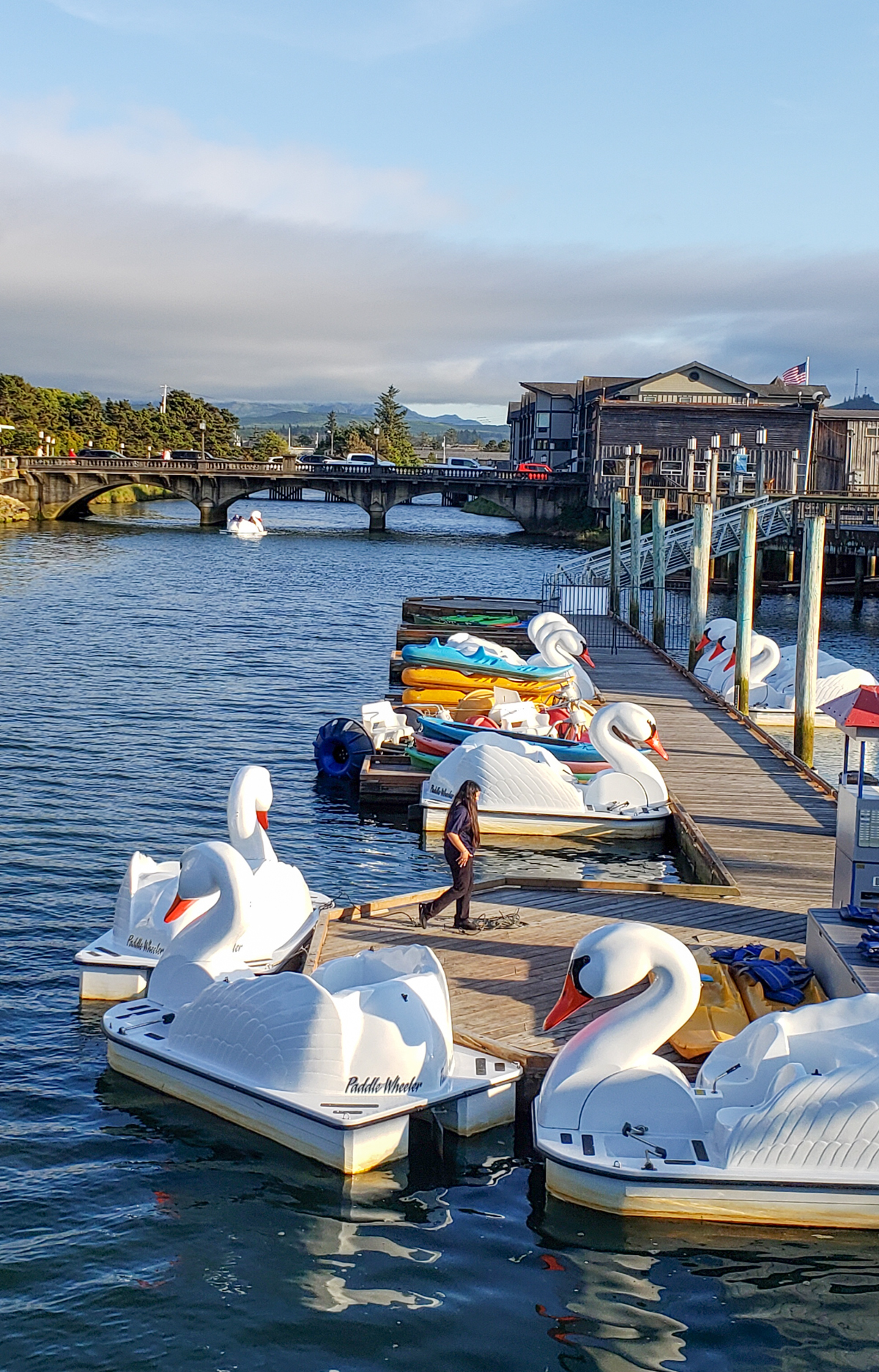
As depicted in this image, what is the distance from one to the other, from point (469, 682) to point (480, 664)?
18.6 inches

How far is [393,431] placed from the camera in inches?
6895

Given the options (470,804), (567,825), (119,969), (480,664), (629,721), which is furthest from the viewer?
(480,664)

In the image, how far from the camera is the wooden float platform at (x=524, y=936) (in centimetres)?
1102

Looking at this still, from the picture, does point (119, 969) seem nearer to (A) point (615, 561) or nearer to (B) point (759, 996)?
(B) point (759, 996)

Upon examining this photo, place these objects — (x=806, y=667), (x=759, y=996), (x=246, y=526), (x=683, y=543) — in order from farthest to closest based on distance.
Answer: (x=246, y=526)
(x=683, y=543)
(x=806, y=667)
(x=759, y=996)

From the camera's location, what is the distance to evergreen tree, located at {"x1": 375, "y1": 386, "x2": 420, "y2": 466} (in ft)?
550

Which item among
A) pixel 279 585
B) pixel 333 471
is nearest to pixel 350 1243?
pixel 279 585

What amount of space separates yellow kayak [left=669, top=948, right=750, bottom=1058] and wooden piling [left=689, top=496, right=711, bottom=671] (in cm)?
2198

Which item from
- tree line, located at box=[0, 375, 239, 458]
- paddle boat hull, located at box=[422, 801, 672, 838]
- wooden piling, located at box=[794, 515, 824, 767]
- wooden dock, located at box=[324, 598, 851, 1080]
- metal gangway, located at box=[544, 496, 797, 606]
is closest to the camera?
wooden dock, located at box=[324, 598, 851, 1080]

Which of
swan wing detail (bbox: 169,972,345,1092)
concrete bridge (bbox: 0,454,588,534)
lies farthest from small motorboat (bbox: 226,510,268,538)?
swan wing detail (bbox: 169,972,345,1092)

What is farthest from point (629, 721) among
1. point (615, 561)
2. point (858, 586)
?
point (858, 586)

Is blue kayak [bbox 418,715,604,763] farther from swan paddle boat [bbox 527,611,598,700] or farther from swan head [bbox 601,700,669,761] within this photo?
swan paddle boat [bbox 527,611,598,700]

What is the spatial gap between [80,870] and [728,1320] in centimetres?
1107

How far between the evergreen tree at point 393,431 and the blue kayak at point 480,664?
136m
